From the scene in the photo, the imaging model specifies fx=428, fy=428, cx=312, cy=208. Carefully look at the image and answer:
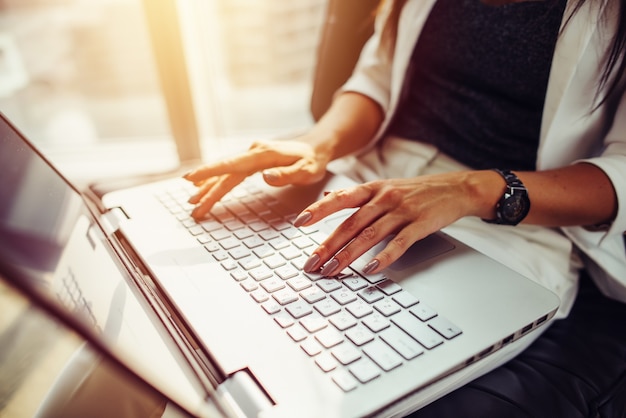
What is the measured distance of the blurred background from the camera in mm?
1523

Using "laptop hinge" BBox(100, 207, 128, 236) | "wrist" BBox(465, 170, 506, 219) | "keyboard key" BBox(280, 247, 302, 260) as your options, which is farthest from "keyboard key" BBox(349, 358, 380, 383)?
"laptop hinge" BBox(100, 207, 128, 236)

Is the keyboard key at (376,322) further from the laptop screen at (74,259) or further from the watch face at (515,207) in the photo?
the watch face at (515,207)

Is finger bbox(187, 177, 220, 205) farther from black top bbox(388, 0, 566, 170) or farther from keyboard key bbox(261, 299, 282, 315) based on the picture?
black top bbox(388, 0, 566, 170)

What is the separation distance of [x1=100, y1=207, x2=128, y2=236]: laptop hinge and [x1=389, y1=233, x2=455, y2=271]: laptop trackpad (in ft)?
1.43

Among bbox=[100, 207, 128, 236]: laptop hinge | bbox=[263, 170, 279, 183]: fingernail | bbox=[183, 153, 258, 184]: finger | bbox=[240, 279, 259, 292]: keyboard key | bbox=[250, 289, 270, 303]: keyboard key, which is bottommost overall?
bbox=[250, 289, 270, 303]: keyboard key

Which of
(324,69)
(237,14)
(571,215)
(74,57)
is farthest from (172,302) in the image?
(74,57)

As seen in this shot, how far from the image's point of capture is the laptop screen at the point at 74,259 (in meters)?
0.41

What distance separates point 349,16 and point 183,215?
624 mm

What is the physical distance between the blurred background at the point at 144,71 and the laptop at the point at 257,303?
96 cm

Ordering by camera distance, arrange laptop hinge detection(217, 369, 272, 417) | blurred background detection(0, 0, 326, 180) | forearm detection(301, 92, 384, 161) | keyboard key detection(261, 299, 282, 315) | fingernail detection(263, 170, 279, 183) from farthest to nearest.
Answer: blurred background detection(0, 0, 326, 180), forearm detection(301, 92, 384, 161), fingernail detection(263, 170, 279, 183), keyboard key detection(261, 299, 282, 315), laptop hinge detection(217, 369, 272, 417)

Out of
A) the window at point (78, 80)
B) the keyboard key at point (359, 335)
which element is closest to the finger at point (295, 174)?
the keyboard key at point (359, 335)

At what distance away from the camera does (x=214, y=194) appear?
70cm

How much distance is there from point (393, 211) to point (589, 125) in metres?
0.39

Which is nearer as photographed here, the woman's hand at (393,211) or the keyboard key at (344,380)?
the keyboard key at (344,380)
